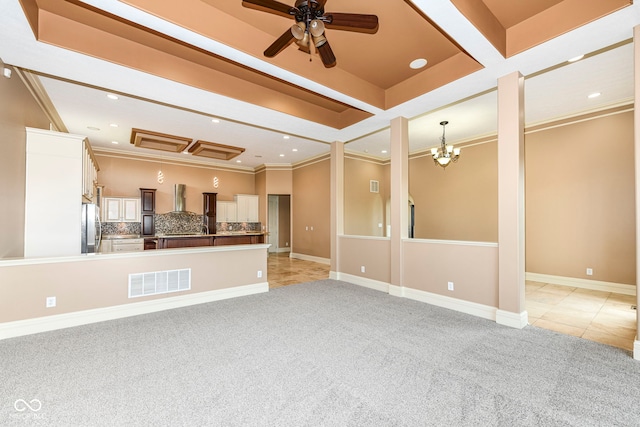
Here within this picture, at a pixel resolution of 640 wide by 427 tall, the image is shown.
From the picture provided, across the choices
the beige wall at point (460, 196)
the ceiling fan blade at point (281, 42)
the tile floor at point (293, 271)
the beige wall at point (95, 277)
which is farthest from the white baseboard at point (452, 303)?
the ceiling fan blade at point (281, 42)

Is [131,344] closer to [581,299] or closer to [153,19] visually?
[153,19]

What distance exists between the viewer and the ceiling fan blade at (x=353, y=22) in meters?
2.34

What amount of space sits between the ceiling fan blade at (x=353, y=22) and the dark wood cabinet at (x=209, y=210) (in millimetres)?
7540

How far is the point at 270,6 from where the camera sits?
89.6 inches

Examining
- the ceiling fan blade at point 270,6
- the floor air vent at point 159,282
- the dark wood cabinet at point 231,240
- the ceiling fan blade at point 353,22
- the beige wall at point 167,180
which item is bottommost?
the floor air vent at point 159,282

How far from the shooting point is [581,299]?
171 inches

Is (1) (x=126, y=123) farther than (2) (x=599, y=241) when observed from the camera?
Yes

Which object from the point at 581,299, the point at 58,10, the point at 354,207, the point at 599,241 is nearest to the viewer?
the point at 58,10

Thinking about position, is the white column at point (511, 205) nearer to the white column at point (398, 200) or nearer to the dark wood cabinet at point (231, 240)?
the white column at point (398, 200)

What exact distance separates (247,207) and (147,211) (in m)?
2.99

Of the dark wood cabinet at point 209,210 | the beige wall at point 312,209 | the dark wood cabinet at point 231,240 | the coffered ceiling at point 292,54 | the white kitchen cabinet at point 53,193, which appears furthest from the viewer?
the dark wood cabinet at point 209,210

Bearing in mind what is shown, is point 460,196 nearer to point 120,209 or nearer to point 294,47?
point 294,47

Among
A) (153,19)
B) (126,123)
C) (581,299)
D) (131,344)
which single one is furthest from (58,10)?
(581,299)

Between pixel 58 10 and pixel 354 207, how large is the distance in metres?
6.88
